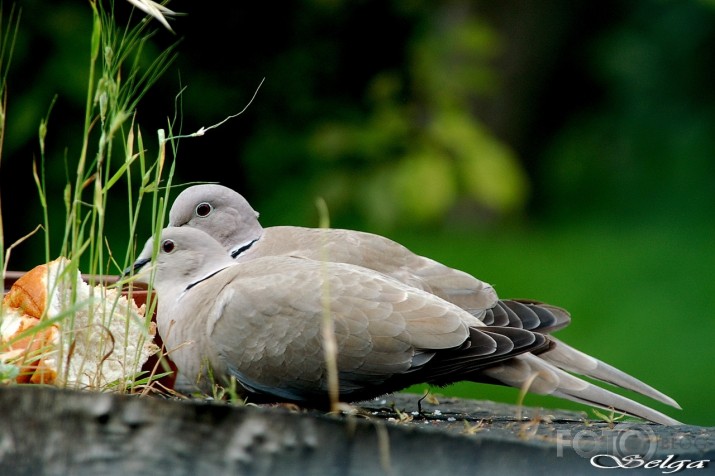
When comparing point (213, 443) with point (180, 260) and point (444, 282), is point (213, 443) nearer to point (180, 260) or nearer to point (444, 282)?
point (180, 260)

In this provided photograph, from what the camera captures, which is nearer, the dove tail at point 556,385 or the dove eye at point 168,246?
the dove tail at point 556,385

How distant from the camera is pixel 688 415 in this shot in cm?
475

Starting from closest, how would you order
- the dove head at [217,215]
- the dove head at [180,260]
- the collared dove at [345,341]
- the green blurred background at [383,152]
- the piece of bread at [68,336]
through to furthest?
the piece of bread at [68,336]
the collared dove at [345,341]
the dove head at [180,260]
the dove head at [217,215]
the green blurred background at [383,152]

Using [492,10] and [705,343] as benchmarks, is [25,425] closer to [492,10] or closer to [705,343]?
[705,343]

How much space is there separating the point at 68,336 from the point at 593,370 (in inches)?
57.2

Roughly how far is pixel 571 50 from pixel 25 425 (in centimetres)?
692

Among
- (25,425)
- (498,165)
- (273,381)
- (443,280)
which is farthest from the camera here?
(498,165)

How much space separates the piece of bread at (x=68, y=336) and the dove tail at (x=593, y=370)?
1.11 meters

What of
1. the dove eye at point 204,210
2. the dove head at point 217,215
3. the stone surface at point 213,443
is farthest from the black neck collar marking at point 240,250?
the stone surface at point 213,443

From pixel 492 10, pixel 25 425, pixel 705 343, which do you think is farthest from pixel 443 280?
pixel 492 10

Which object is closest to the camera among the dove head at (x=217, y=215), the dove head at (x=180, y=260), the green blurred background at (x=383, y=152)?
the dove head at (x=180, y=260)

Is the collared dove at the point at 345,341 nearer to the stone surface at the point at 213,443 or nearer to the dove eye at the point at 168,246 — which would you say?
the dove eye at the point at 168,246

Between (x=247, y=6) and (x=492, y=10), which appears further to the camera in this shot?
(x=492, y=10)

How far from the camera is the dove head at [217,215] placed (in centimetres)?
329
